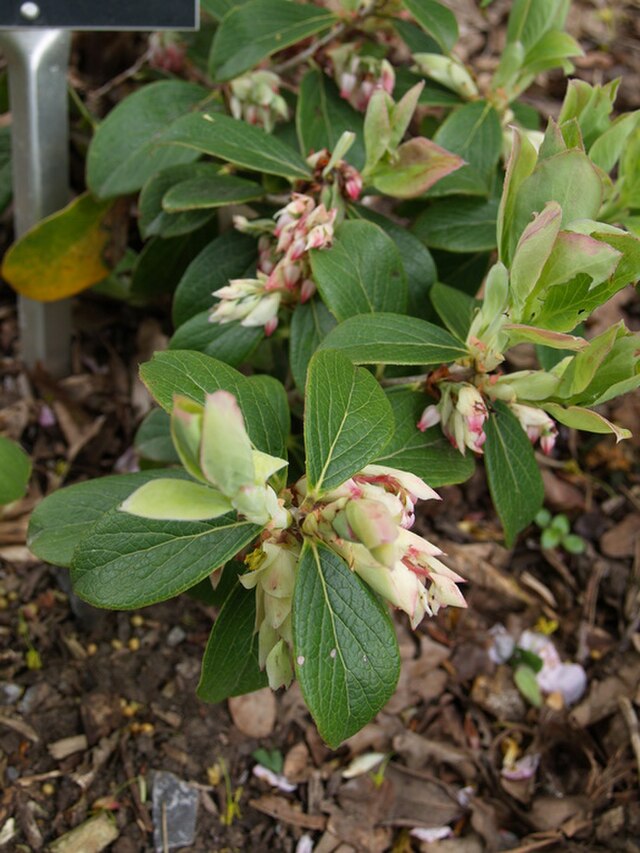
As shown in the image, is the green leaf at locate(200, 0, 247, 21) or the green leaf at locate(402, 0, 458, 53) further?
the green leaf at locate(200, 0, 247, 21)

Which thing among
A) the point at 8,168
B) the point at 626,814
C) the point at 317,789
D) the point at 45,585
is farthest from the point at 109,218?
the point at 626,814

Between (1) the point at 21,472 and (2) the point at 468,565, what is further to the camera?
(2) the point at 468,565

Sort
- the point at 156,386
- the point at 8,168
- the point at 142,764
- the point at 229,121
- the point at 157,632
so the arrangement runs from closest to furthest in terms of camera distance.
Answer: the point at 156,386 → the point at 229,121 → the point at 142,764 → the point at 157,632 → the point at 8,168

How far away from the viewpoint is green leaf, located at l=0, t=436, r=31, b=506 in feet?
3.70

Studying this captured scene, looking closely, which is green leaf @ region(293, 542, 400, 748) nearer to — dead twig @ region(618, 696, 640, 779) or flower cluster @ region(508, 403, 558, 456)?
flower cluster @ region(508, 403, 558, 456)

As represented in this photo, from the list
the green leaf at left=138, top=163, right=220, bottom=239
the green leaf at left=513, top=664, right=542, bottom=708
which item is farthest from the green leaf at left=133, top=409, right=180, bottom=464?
the green leaf at left=513, top=664, right=542, bottom=708

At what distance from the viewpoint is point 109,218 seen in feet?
4.69

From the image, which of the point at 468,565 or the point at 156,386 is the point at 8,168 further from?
the point at 468,565

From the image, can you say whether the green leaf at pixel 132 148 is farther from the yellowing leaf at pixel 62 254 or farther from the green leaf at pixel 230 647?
the green leaf at pixel 230 647

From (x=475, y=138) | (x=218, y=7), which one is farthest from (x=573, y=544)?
(x=218, y=7)

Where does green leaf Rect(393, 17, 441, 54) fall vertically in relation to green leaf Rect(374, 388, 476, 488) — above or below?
above

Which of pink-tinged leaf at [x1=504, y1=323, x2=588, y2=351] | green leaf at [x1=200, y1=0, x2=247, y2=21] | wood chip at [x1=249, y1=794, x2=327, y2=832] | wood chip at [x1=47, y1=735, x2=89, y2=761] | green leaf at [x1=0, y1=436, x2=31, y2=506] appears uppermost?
green leaf at [x1=200, y1=0, x2=247, y2=21]

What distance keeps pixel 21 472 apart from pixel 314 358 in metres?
0.54

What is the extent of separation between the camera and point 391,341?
0.90 m
